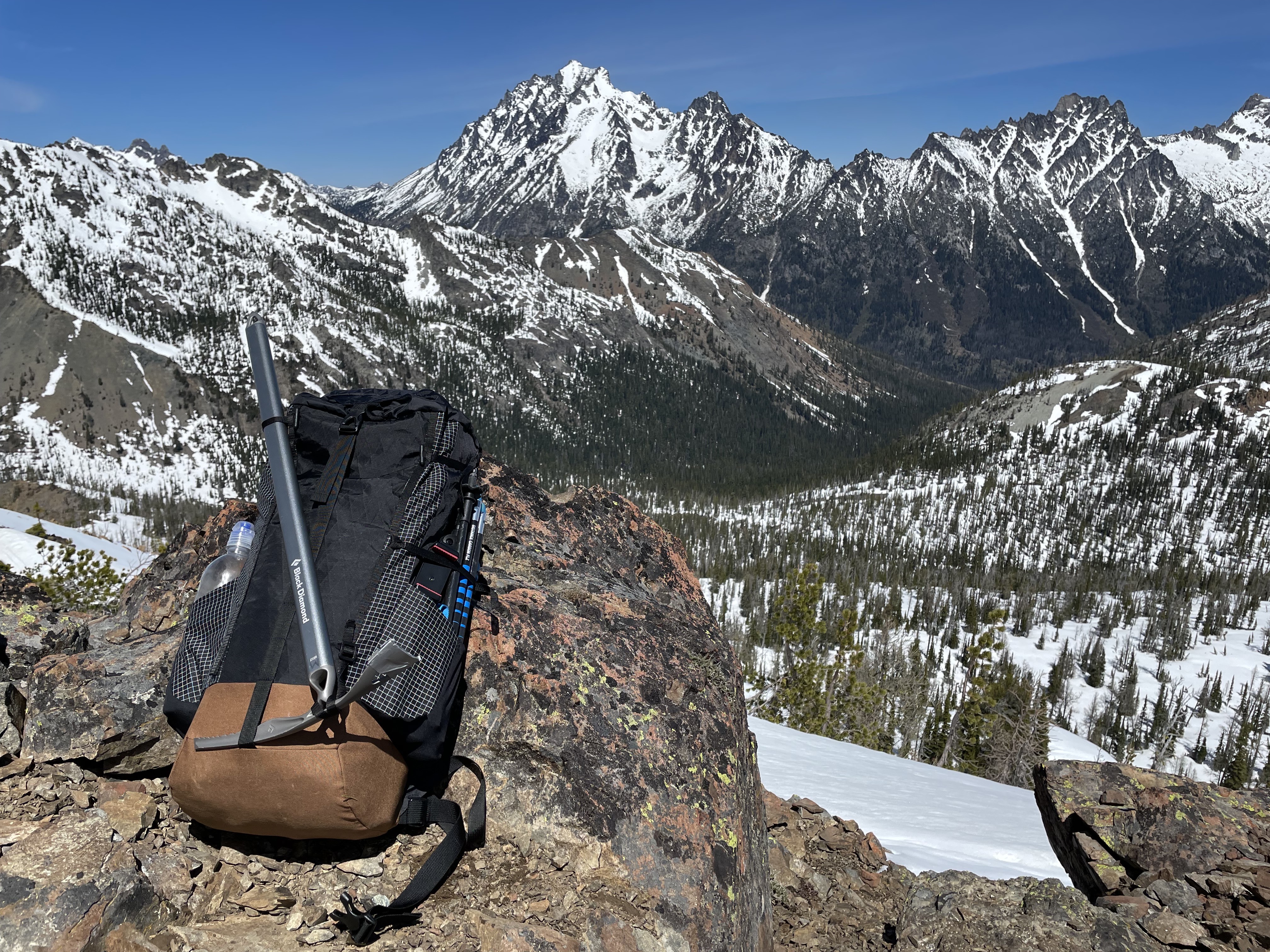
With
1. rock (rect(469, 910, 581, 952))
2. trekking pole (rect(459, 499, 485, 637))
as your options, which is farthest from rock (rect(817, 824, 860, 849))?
trekking pole (rect(459, 499, 485, 637))

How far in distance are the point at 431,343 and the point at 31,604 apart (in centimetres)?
19513

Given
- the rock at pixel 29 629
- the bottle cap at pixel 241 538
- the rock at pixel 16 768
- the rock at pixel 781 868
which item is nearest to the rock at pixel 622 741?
the rock at pixel 781 868

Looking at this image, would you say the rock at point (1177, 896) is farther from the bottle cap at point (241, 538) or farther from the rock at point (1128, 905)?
the bottle cap at point (241, 538)

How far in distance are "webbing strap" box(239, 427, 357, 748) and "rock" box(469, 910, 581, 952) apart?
57.1 inches

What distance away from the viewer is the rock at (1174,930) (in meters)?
4.92

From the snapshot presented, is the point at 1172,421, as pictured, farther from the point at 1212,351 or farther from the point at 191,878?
the point at 191,878

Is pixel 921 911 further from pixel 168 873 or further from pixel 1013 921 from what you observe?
pixel 168 873

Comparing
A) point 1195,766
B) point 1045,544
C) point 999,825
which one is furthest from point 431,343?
point 999,825

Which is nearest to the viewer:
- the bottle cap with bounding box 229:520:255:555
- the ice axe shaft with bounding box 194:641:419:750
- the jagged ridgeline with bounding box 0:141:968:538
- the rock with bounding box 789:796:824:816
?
the ice axe shaft with bounding box 194:641:419:750

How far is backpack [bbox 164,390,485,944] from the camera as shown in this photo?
3.39 meters

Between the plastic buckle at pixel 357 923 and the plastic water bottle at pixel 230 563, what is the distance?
6.39 ft

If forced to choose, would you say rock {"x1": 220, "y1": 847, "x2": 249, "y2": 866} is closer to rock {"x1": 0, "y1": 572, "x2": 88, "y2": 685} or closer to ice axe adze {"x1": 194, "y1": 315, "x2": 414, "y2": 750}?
ice axe adze {"x1": 194, "y1": 315, "x2": 414, "y2": 750}

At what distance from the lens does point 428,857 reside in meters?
3.71

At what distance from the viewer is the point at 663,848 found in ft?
13.7
